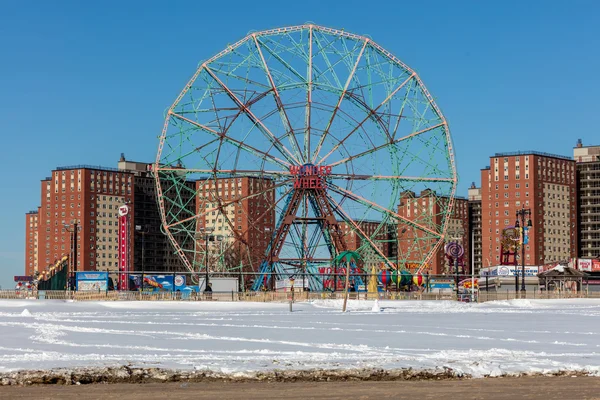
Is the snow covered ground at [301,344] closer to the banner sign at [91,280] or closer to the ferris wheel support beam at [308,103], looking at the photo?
the ferris wheel support beam at [308,103]

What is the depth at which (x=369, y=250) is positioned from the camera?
8312 centimetres

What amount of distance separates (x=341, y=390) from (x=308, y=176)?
5982cm

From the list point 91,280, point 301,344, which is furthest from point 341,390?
point 91,280

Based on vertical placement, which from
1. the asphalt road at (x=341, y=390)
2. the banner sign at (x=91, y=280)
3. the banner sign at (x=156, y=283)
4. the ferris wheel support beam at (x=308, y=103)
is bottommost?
the banner sign at (x=156, y=283)

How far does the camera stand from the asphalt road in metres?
18.6

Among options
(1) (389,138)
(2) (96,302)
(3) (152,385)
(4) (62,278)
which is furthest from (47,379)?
(4) (62,278)

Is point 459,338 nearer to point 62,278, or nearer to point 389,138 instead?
point 389,138

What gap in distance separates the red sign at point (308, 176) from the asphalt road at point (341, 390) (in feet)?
192

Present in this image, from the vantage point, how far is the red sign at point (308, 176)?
259 ft

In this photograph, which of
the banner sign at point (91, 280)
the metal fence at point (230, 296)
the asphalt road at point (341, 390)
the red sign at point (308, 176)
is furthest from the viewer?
the banner sign at point (91, 280)

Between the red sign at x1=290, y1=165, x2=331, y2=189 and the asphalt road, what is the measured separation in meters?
58.5

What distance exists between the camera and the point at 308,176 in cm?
7906

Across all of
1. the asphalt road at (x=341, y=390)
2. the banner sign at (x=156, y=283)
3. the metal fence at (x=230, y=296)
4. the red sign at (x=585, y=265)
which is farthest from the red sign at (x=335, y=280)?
the red sign at (x=585, y=265)

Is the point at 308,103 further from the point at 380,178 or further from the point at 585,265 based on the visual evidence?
the point at 585,265
